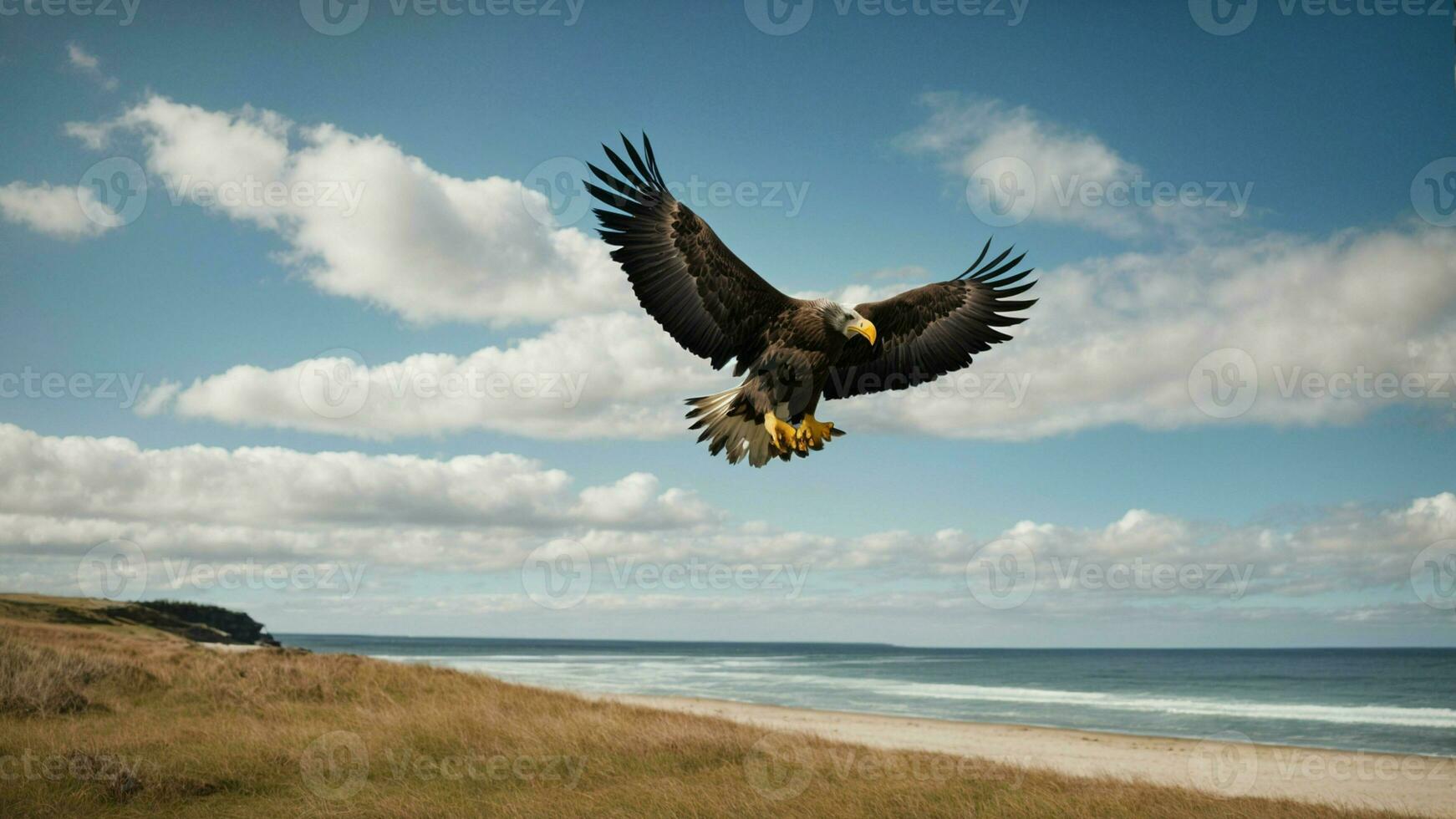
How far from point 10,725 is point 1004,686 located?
55548 mm

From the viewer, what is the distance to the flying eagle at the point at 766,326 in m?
4.55

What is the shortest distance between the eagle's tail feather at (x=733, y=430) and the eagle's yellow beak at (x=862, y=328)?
708 mm

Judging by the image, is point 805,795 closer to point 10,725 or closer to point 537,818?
point 537,818

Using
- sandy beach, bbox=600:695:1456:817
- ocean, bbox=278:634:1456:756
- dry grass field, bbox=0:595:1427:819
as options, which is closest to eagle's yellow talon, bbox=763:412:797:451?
dry grass field, bbox=0:595:1427:819

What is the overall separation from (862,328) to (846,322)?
0.14m

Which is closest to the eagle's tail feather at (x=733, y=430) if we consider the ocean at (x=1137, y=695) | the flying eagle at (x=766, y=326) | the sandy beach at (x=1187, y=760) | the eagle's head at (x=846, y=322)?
the flying eagle at (x=766, y=326)

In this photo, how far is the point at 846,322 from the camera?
14.6 ft

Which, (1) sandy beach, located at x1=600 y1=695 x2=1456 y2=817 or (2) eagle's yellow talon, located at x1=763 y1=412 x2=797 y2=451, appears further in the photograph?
(1) sandy beach, located at x1=600 y1=695 x2=1456 y2=817

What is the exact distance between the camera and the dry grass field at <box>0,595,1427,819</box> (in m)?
10.4

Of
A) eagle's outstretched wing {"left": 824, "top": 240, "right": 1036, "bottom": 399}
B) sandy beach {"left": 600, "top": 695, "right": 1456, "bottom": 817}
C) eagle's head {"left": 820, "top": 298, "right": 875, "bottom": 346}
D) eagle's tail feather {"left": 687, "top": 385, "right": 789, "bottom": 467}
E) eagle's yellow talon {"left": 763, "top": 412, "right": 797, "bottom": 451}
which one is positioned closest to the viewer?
eagle's yellow talon {"left": 763, "top": 412, "right": 797, "bottom": 451}

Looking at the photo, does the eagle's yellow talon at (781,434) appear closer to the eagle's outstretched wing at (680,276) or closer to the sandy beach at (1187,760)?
the eagle's outstretched wing at (680,276)

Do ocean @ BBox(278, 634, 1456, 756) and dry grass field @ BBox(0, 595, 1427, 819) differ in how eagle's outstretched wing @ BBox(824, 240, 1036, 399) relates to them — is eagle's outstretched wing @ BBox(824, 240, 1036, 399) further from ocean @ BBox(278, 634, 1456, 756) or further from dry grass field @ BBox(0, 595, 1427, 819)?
ocean @ BBox(278, 634, 1456, 756)

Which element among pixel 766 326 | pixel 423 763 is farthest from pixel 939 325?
pixel 423 763

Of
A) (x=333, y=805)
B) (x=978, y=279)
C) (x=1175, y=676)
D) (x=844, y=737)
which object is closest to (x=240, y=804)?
(x=333, y=805)
